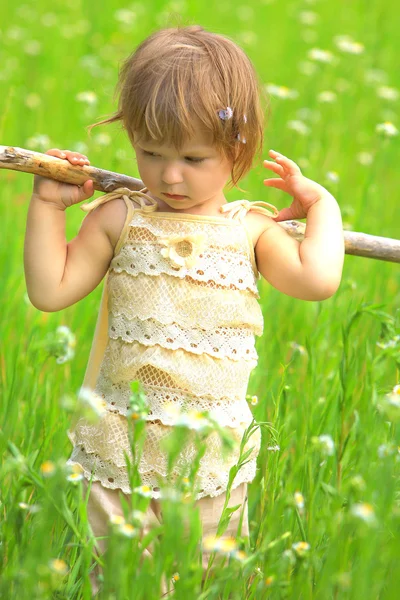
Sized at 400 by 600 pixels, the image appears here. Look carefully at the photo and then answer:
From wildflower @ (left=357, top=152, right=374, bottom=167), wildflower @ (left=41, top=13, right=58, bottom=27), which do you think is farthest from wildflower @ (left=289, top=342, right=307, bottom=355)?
wildflower @ (left=41, top=13, right=58, bottom=27)

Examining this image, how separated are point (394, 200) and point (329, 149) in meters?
0.49

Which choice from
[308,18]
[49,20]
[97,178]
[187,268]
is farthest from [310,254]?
[308,18]

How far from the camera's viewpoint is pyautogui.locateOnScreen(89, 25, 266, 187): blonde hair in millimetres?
1662

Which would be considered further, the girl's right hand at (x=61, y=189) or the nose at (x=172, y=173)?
the girl's right hand at (x=61, y=189)

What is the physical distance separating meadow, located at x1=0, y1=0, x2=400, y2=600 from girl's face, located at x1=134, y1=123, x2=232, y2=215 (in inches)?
7.2

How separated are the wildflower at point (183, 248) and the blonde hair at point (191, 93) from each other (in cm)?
17

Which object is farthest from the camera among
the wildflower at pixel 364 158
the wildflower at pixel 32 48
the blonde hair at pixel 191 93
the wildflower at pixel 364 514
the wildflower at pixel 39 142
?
the wildflower at pixel 32 48

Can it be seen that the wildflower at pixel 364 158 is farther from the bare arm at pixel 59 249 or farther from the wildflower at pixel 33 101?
the bare arm at pixel 59 249

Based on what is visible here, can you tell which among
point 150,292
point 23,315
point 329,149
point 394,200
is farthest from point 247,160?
point 329,149

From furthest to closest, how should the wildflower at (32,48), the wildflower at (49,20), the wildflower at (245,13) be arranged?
the wildflower at (245,13)
the wildflower at (49,20)
the wildflower at (32,48)

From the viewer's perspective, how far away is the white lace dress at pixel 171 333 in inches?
68.4

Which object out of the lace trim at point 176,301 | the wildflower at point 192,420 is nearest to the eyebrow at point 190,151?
the lace trim at point 176,301

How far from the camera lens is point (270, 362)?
260cm

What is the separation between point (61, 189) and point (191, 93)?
0.33 meters
